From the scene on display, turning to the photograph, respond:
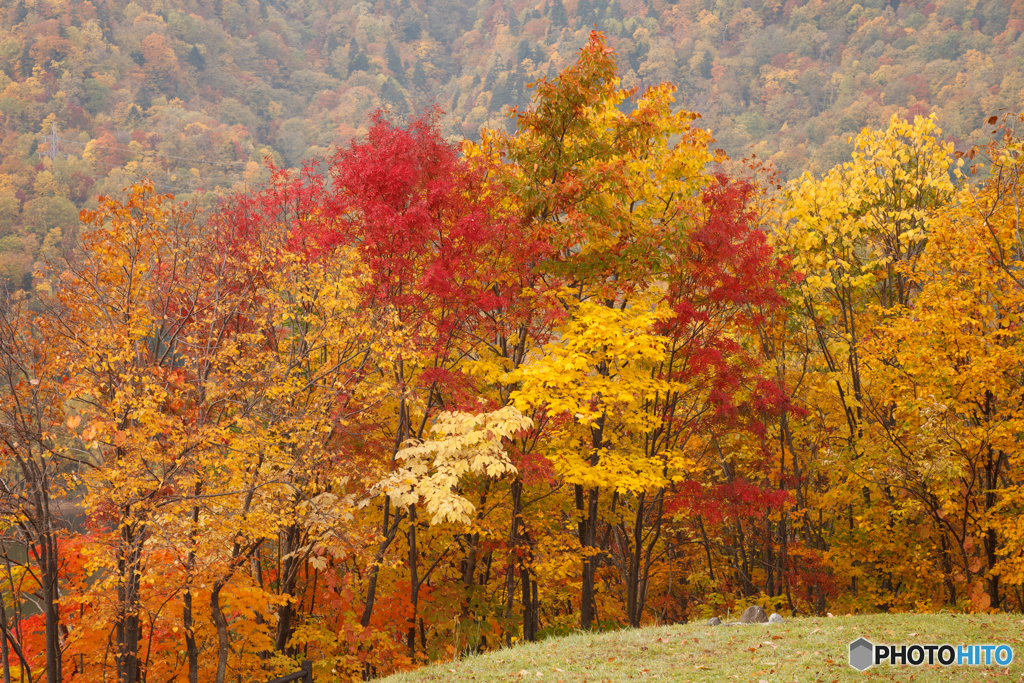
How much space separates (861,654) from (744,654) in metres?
1.27

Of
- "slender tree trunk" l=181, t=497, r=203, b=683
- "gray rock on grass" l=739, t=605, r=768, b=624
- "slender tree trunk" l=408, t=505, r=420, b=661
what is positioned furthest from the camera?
"slender tree trunk" l=408, t=505, r=420, b=661

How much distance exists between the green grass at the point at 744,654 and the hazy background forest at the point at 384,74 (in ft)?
173

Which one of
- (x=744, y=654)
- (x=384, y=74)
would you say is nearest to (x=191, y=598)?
(x=744, y=654)

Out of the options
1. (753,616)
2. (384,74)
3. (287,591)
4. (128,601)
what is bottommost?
(753,616)

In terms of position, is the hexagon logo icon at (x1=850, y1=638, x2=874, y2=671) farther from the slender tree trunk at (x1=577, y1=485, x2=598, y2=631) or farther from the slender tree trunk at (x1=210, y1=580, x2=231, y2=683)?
the slender tree trunk at (x1=210, y1=580, x2=231, y2=683)

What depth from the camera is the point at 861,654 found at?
7.65m

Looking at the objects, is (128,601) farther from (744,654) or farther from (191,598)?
(744,654)

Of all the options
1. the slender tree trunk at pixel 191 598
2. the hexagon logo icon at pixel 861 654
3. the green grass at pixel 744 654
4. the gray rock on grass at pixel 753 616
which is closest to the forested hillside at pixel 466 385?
the slender tree trunk at pixel 191 598

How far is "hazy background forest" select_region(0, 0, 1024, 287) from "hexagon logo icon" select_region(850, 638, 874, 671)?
54.2 meters

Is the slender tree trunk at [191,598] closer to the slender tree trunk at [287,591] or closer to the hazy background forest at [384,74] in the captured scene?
the slender tree trunk at [287,591]

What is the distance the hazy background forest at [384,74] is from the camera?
72125 millimetres

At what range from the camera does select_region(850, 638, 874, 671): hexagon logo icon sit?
23.8 feet

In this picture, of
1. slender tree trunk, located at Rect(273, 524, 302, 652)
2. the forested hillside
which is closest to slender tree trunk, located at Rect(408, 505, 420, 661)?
the forested hillside

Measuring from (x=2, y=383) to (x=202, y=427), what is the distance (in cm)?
362
